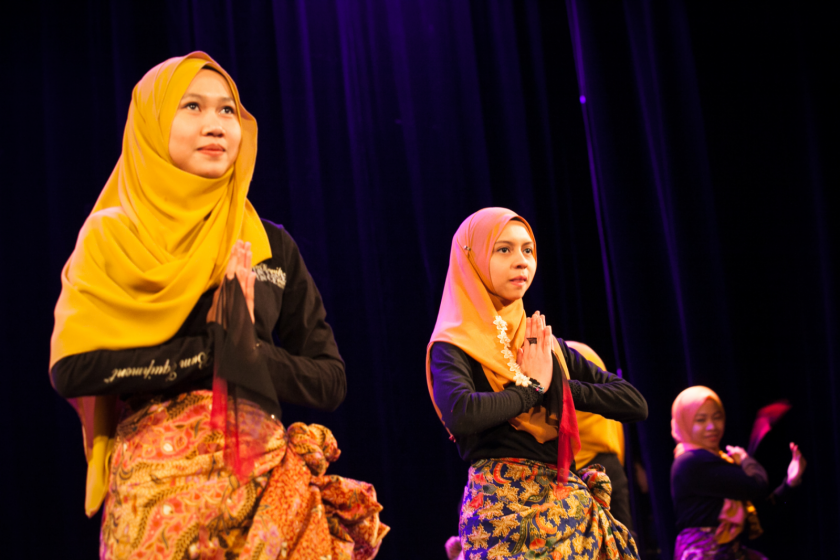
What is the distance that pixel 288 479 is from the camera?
4.91ft

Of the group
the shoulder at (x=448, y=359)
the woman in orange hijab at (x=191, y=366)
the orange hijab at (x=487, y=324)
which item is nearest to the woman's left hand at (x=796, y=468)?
the orange hijab at (x=487, y=324)

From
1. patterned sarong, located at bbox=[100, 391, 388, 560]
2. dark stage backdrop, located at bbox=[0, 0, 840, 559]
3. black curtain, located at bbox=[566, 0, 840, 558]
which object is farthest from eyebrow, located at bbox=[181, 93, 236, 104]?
black curtain, located at bbox=[566, 0, 840, 558]

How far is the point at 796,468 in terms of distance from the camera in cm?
348

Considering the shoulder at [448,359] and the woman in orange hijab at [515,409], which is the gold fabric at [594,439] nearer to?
the woman in orange hijab at [515,409]

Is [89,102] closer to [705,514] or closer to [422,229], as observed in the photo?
[422,229]

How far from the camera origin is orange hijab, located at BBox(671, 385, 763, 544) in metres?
3.24

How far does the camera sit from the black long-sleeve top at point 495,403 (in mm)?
1886

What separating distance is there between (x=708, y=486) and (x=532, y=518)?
177 centimetres

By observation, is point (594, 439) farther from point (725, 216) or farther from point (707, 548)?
point (725, 216)

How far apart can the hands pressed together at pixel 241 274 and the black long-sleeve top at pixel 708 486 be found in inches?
103

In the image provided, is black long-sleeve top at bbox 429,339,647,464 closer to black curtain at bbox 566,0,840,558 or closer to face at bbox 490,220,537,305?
face at bbox 490,220,537,305

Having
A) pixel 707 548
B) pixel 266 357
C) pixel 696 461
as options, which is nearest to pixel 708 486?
pixel 696 461

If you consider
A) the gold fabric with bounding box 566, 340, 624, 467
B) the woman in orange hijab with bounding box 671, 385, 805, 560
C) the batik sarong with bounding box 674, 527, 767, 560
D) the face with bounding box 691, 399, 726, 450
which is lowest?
the batik sarong with bounding box 674, 527, 767, 560

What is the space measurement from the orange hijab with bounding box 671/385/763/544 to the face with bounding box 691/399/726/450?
16 mm
